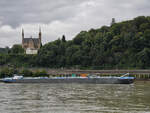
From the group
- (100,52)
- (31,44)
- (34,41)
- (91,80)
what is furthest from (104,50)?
(34,41)

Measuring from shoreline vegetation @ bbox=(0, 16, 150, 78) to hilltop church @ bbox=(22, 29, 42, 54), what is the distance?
28.1 metres

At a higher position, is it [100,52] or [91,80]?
[100,52]

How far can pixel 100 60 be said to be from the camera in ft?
406

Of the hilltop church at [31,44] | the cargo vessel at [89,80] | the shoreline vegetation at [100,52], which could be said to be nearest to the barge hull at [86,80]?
the cargo vessel at [89,80]

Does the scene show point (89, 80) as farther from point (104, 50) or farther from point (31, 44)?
point (31, 44)

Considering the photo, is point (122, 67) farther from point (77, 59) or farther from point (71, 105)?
point (71, 105)

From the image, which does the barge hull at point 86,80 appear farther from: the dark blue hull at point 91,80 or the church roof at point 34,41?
the church roof at point 34,41

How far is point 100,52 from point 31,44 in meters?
68.4

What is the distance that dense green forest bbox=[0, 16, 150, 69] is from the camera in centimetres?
11997

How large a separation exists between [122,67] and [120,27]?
27.4 meters

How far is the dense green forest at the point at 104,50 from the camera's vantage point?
120 metres

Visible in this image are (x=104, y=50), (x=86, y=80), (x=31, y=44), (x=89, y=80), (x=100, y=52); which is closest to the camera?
(x=89, y=80)

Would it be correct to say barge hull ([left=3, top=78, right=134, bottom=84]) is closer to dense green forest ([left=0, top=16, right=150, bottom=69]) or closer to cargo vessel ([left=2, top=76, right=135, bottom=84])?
cargo vessel ([left=2, top=76, right=135, bottom=84])

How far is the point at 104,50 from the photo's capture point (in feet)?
424
